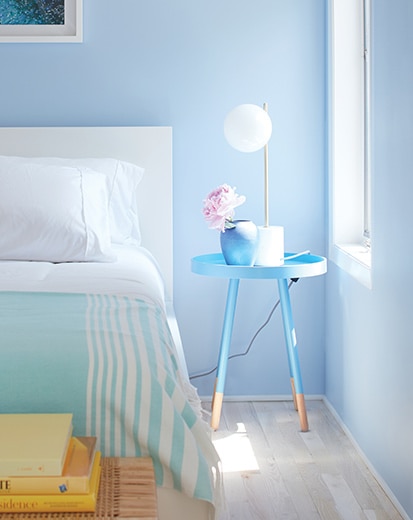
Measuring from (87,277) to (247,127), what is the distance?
96 cm

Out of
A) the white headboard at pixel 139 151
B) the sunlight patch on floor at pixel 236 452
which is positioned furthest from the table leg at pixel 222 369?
the white headboard at pixel 139 151

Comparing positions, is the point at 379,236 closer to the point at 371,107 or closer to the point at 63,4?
the point at 371,107

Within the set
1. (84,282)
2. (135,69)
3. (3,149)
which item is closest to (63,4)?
(135,69)

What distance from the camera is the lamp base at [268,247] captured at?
3.12 meters

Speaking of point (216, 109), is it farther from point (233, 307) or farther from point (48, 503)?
point (48, 503)

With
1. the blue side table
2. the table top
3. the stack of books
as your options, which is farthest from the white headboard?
the stack of books

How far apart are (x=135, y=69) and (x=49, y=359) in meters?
2.02

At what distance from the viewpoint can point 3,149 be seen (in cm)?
337

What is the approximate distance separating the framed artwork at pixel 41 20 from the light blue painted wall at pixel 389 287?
1247 mm

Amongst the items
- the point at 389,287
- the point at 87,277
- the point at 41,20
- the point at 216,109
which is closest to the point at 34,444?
the point at 87,277

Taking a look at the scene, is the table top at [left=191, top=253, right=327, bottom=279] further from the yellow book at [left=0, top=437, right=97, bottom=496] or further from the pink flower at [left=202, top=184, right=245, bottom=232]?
the yellow book at [left=0, top=437, right=97, bottom=496]

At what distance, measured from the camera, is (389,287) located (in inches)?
101

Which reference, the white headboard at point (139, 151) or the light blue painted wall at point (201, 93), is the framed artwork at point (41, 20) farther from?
the white headboard at point (139, 151)

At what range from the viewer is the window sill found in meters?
2.89
